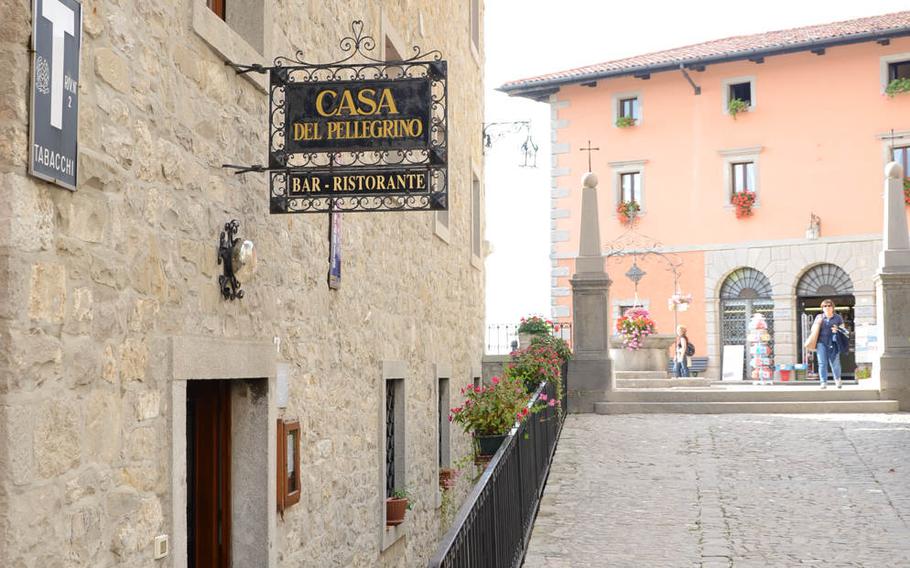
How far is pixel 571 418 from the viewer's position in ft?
48.1

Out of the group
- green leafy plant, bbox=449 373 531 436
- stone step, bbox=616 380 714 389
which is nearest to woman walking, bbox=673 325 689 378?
stone step, bbox=616 380 714 389

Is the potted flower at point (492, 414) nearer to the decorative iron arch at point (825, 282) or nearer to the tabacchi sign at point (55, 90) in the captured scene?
the tabacchi sign at point (55, 90)

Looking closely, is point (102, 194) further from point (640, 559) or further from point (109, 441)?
point (640, 559)

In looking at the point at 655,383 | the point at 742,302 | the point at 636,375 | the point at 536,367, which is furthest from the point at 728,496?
the point at 742,302

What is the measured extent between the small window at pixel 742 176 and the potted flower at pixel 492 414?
20.1 m

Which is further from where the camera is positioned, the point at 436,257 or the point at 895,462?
the point at 436,257

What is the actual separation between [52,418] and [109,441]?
466mm

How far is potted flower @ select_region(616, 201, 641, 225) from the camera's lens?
30.4 metres

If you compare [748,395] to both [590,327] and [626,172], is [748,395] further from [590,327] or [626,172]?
[626,172]

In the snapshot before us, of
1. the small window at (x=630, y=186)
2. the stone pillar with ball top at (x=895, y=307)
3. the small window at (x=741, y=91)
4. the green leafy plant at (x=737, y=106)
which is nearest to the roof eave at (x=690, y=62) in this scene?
the small window at (x=741, y=91)

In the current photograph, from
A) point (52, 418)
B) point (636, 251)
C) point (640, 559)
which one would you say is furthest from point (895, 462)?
point (636, 251)

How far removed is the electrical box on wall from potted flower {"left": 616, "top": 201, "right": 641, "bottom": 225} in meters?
26.6

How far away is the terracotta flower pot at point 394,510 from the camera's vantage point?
356 inches

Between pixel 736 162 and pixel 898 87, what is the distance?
4.38 m
